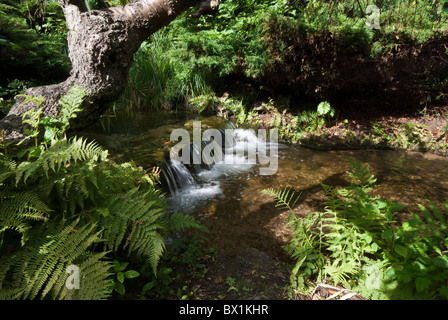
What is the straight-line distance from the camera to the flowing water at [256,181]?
261 cm

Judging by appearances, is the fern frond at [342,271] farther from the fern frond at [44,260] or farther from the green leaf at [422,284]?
the fern frond at [44,260]

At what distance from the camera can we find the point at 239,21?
6.37 metres

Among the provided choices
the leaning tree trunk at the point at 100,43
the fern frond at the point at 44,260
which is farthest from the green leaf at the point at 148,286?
the leaning tree trunk at the point at 100,43

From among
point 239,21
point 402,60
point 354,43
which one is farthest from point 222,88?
point 402,60

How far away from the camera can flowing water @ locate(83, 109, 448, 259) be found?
8.56 feet

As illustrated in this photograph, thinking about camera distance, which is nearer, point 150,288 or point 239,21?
point 150,288

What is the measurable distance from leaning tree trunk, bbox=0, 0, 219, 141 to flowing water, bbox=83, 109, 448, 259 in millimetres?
1445

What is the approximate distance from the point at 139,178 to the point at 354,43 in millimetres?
5005

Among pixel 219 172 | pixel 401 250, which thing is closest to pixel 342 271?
pixel 401 250

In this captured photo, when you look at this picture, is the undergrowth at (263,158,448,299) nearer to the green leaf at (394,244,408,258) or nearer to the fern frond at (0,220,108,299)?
the green leaf at (394,244,408,258)

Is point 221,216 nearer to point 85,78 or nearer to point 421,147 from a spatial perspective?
point 85,78

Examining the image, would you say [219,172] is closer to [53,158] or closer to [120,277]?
[120,277]

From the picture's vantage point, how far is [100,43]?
88.0 inches

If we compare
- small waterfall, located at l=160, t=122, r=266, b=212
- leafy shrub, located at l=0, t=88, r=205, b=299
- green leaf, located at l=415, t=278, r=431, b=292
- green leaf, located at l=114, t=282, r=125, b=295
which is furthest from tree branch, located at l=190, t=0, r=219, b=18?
green leaf, located at l=415, t=278, r=431, b=292
